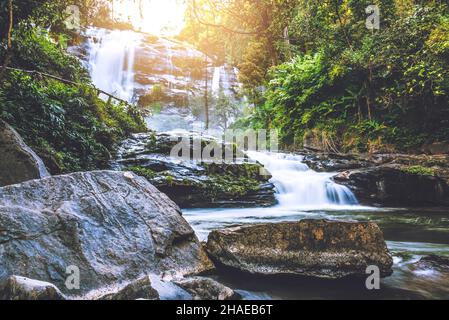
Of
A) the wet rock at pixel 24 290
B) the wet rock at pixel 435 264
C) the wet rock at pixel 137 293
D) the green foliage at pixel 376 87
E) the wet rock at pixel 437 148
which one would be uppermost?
the green foliage at pixel 376 87

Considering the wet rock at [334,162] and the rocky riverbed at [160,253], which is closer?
the rocky riverbed at [160,253]

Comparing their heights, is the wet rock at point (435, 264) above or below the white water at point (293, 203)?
below

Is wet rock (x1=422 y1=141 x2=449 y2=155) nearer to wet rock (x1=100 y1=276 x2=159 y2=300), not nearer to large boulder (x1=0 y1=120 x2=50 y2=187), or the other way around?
wet rock (x1=100 y1=276 x2=159 y2=300)

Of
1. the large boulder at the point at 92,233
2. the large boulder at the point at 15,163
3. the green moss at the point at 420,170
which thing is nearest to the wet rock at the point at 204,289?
the large boulder at the point at 92,233

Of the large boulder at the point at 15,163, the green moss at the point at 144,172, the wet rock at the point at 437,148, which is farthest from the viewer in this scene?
the wet rock at the point at 437,148

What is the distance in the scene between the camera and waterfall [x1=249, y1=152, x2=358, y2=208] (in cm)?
838

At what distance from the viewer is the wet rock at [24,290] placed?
6.59 feet

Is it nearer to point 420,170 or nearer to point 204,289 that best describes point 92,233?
point 204,289

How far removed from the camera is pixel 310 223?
327 centimetres

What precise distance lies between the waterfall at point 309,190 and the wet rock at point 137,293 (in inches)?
245

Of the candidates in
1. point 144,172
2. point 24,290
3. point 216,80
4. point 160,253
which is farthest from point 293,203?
point 216,80

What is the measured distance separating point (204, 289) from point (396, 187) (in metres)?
7.22

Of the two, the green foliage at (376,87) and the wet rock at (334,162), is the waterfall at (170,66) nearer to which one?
the green foliage at (376,87)
